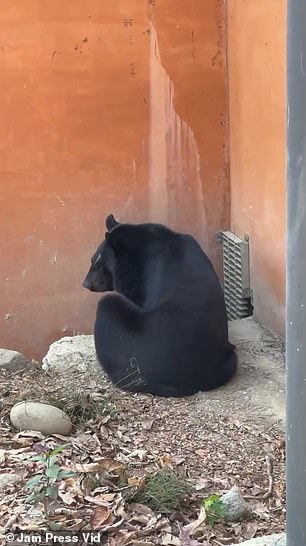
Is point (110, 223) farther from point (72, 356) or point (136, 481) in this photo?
point (136, 481)

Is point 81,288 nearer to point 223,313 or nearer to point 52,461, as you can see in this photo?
point 223,313

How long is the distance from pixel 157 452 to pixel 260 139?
290 centimetres

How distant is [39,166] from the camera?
6.73 metres

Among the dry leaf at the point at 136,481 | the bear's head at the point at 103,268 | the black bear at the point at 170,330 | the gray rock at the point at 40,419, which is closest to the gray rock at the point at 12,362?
the black bear at the point at 170,330

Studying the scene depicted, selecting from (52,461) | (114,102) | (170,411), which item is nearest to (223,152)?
(114,102)

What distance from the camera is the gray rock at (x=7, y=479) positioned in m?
3.33

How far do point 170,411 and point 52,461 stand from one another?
1.72m

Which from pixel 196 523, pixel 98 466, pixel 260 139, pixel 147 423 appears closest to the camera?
pixel 196 523

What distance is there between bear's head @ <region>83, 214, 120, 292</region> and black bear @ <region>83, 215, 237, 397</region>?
0.52 metres

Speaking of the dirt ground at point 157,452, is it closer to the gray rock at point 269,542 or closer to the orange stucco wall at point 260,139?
the gray rock at point 269,542

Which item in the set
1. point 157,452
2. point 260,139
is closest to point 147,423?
point 157,452

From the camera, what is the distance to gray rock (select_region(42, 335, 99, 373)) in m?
5.62

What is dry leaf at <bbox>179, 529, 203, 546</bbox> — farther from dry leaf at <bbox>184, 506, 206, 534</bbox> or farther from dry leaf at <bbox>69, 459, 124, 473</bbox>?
dry leaf at <bbox>69, 459, 124, 473</bbox>

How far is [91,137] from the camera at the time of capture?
6758 millimetres
